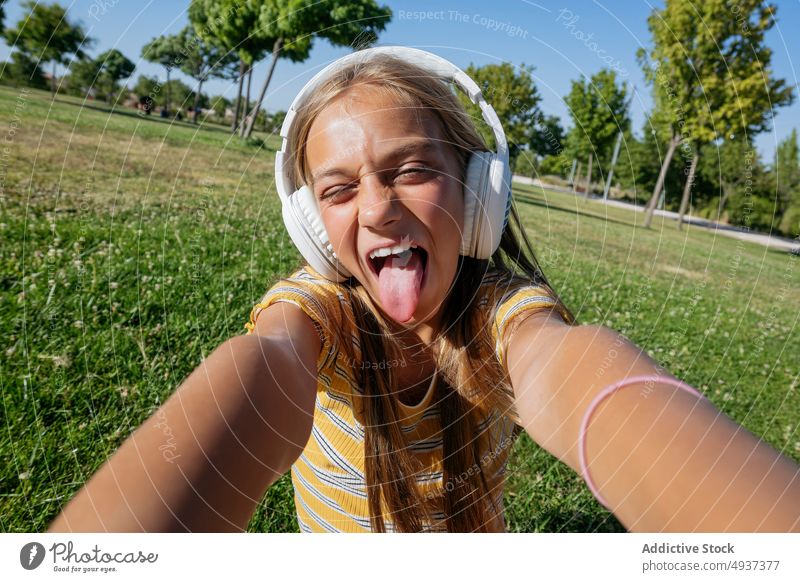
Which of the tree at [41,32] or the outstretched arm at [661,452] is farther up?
the tree at [41,32]

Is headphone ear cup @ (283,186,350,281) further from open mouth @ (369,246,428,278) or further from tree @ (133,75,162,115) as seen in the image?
tree @ (133,75,162,115)

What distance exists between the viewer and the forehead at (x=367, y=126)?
1.00m

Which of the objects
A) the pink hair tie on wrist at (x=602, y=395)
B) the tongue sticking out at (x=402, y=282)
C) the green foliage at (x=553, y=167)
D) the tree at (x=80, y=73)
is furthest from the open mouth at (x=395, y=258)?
the tree at (x=80, y=73)

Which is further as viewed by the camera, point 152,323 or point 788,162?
point 152,323

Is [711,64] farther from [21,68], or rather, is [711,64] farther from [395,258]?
[21,68]

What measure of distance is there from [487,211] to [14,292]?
7.42ft

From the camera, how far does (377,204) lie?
0.98 meters

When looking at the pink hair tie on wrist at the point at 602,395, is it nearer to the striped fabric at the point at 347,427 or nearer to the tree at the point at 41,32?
the striped fabric at the point at 347,427

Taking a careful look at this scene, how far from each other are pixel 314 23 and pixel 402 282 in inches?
48.1

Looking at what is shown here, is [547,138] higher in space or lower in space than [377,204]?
higher

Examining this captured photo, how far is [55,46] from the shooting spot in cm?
163

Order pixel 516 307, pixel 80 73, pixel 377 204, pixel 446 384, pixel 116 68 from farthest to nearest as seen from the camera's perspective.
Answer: pixel 80 73
pixel 116 68
pixel 446 384
pixel 516 307
pixel 377 204

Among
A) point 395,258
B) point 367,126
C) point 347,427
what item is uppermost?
point 367,126

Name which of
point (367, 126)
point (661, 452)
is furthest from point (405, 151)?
point (661, 452)
